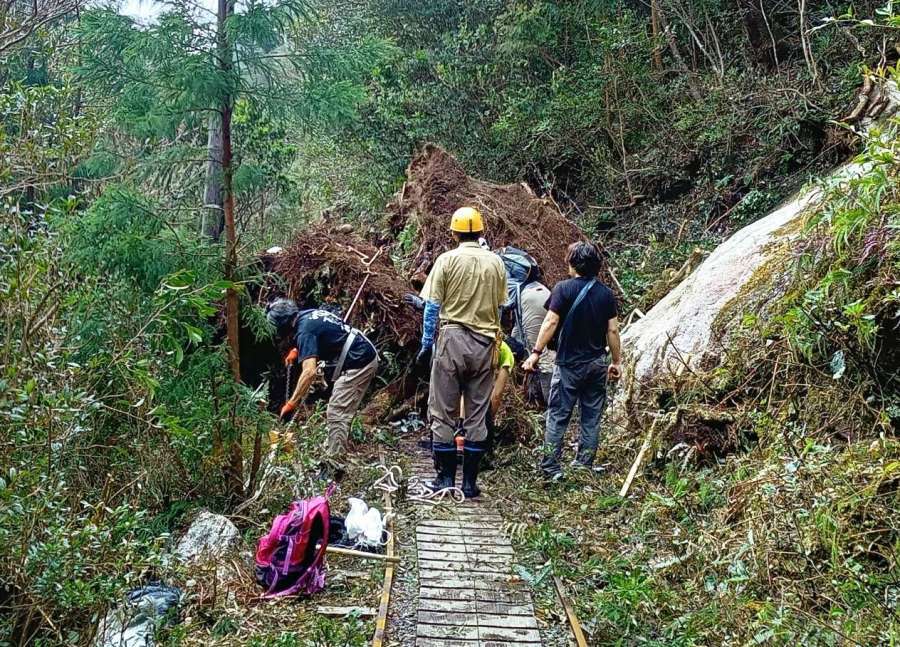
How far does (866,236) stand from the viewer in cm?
564

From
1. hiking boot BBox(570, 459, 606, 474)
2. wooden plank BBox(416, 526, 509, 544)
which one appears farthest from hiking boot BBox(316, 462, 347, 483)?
hiking boot BBox(570, 459, 606, 474)

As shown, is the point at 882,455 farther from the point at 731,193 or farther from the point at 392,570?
the point at 731,193

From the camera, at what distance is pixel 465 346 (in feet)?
22.7

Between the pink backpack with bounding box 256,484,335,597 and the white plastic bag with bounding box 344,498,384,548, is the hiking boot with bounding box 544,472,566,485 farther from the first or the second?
the pink backpack with bounding box 256,484,335,597

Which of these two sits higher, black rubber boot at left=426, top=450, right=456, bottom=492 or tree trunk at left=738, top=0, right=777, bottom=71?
tree trunk at left=738, top=0, right=777, bottom=71

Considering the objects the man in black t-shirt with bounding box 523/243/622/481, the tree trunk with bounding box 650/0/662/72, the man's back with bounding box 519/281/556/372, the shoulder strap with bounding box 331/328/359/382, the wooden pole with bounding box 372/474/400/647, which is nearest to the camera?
the wooden pole with bounding box 372/474/400/647

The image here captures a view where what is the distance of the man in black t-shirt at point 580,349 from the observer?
23.4 feet

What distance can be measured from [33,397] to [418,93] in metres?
15.3

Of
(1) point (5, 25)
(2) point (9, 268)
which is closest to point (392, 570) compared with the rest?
(2) point (9, 268)

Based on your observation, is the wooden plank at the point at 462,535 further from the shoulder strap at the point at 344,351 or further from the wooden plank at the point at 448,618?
the shoulder strap at the point at 344,351

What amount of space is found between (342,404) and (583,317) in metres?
2.58

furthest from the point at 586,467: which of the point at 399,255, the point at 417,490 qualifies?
the point at 399,255

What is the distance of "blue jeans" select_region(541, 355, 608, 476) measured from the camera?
23.6 feet

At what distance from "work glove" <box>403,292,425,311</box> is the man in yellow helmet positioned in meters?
2.35
